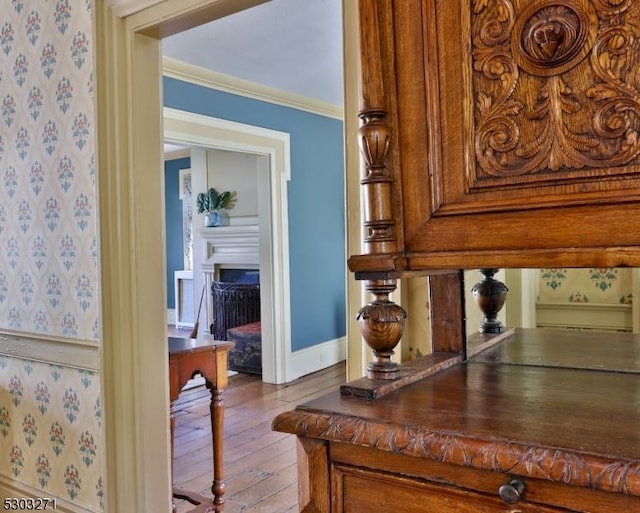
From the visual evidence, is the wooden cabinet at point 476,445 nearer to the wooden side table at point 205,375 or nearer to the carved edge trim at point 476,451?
the carved edge trim at point 476,451

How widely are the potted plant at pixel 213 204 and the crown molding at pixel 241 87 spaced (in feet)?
5.31

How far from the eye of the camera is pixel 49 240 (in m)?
2.04

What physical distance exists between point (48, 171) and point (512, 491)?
1975 millimetres

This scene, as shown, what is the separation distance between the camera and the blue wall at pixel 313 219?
478 centimetres

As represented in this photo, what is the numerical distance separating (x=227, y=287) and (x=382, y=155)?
16.6 feet

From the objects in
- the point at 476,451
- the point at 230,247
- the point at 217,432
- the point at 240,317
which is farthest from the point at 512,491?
the point at 230,247

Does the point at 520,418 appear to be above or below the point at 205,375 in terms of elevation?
above

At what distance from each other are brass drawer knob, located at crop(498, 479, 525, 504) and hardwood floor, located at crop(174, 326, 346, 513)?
81.9 inches

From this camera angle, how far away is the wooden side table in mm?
2230

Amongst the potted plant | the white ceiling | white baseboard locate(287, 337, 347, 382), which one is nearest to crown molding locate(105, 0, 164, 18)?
the white ceiling

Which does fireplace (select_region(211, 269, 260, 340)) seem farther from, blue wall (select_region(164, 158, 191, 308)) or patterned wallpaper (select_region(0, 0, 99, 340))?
patterned wallpaper (select_region(0, 0, 99, 340))

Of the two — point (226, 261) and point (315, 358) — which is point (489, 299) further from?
point (226, 261)

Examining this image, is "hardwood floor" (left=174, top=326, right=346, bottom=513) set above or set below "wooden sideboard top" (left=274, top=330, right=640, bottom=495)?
below

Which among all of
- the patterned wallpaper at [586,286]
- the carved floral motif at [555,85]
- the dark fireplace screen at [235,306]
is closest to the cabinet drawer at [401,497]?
the carved floral motif at [555,85]
